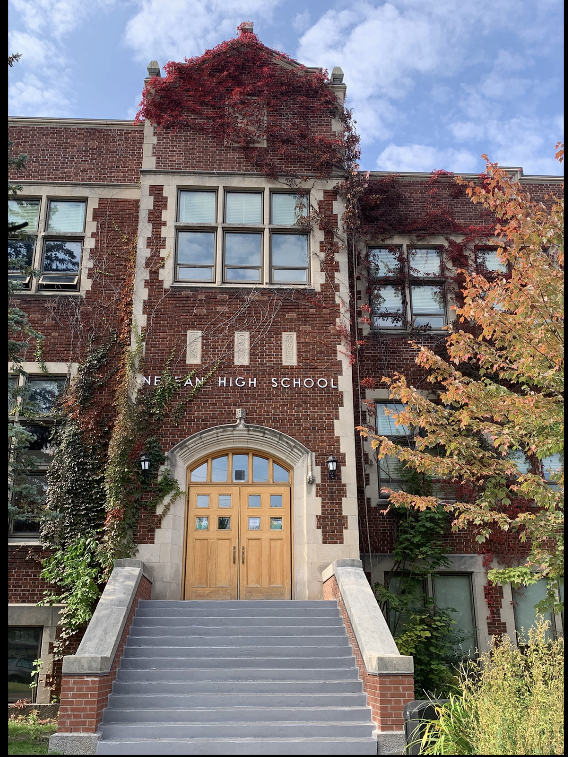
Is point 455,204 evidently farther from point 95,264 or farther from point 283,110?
point 95,264

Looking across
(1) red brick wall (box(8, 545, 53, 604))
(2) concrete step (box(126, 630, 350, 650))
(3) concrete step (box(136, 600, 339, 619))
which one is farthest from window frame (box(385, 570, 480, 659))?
(1) red brick wall (box(8, 545, 53, 604))

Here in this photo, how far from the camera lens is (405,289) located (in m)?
14.3

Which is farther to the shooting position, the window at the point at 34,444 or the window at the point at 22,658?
the window at the point at 22,658

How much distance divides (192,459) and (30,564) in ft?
10.3

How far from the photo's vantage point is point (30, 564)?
11898 millimetres

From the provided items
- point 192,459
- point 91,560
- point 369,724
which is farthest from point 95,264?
point 369,724

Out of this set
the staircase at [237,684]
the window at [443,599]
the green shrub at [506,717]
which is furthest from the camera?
the window at [443,599]

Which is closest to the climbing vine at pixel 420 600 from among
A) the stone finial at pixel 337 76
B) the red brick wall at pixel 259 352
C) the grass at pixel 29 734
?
the red brick wall at pixel 259 352

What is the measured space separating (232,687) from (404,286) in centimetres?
844

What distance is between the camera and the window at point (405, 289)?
14211 mm

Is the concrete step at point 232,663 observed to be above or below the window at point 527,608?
below

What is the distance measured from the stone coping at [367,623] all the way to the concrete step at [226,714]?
61cm

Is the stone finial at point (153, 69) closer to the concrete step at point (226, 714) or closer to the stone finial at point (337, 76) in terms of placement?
the stone finial at point (337, 76)

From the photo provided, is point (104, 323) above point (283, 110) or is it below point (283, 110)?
below
